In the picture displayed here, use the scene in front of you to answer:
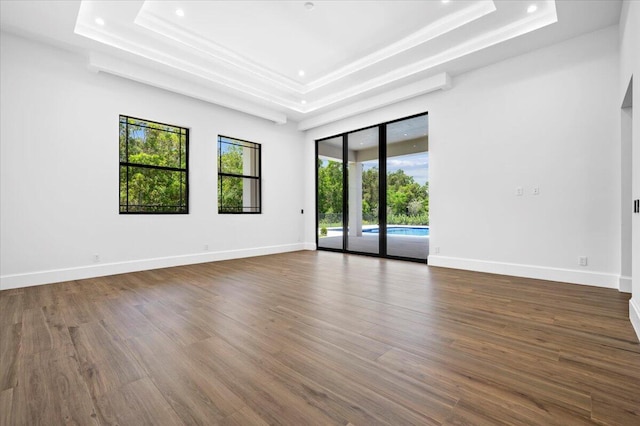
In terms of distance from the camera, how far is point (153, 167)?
5.21m

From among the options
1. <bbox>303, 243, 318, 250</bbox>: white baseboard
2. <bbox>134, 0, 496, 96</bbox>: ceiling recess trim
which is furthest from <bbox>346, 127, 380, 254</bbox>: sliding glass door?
<bbox>134, 0, 496, 96</bbox>: ceiling recess trim

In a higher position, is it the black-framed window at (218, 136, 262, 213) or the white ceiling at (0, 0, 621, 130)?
the white ceiling at (0, 0, 621, 130)

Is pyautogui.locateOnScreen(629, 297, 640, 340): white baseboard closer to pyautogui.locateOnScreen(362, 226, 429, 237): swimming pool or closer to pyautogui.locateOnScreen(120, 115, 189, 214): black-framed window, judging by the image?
pyautogui.locateOnScreen(362, 226, 429, 237): swimming pool

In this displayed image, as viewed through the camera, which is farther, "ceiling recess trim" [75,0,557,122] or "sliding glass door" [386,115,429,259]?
"sliding glass door" [386,115,429,259]

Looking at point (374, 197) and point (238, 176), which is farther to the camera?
point (238, 176)

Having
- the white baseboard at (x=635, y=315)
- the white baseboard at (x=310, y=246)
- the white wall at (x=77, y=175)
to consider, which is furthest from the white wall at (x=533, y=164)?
the white wall at (x=77, y=175)

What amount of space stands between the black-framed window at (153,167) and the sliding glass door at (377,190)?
336 centimetres

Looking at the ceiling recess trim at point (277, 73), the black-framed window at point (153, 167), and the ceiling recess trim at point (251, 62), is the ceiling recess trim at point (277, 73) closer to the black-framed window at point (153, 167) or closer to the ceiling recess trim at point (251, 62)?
the ceiling recess trim at point (251, 62)

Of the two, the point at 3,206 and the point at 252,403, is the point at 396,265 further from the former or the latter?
the point at 3,206

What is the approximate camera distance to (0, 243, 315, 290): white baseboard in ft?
12.7

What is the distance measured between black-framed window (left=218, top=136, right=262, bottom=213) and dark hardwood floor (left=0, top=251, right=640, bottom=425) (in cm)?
297

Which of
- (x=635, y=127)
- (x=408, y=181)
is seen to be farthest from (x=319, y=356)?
(x=408, y=181)

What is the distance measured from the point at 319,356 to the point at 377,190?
186 inches

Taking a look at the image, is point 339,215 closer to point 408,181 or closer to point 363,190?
point 363,190
